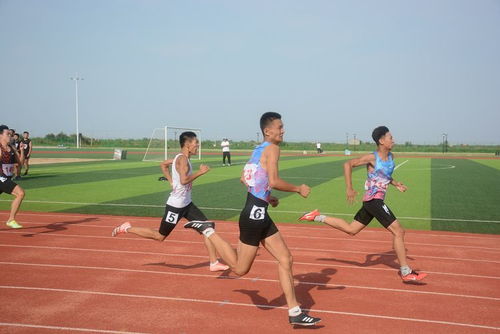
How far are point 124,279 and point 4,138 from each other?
493cm

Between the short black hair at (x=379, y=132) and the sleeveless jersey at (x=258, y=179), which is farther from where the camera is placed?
the short black hair at (x=379, y=132)

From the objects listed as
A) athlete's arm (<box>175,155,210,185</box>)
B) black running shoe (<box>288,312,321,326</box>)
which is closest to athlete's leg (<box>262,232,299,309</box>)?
black running shoe (<box>288,312,321,326</box>)

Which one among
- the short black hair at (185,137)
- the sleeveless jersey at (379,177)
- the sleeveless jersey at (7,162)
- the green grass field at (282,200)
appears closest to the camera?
the sleeveless jersey at (379,177)

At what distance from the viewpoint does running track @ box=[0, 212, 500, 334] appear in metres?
5.15

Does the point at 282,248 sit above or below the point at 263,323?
above

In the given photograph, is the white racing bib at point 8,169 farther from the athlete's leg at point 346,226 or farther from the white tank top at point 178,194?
the athlete's leg at point 346,226

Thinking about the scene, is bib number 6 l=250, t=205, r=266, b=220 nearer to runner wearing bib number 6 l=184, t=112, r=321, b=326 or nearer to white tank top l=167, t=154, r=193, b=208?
runner wearing bib number 6 l=184, t=112, r=321, b=326

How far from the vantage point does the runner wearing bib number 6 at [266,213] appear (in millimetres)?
4812

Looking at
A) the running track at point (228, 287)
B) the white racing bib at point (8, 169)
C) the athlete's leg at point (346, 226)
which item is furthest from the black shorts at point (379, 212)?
the white racing bib at point (8, 169)

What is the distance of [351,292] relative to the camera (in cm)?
630

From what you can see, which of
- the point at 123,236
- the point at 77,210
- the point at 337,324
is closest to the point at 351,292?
the point at 337,324

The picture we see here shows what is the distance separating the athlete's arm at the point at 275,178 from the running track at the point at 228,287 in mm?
1437

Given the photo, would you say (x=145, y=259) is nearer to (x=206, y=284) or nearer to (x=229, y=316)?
(x=206, y=284)

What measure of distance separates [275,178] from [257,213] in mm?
432
